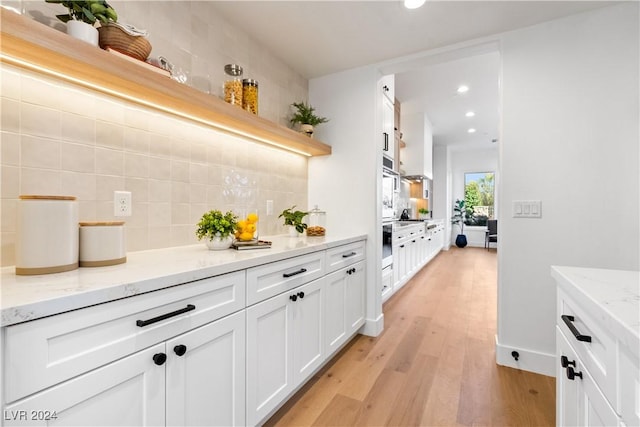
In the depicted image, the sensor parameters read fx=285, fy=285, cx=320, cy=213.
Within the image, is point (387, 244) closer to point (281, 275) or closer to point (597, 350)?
point (281, 275)

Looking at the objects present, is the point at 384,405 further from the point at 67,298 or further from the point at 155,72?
the point at 155,72

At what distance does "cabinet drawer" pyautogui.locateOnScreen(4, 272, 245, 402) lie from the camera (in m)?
0.64

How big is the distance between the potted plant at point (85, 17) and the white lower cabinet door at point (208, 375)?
46.9 inches

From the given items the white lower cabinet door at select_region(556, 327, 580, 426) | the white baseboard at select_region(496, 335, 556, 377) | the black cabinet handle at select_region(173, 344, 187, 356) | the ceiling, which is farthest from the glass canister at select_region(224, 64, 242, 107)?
the white baseboard at select_region(496, 335, 556, 377)

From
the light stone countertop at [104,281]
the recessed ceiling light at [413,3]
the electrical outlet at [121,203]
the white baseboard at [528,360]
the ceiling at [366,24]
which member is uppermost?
the ceiling at [366,24]

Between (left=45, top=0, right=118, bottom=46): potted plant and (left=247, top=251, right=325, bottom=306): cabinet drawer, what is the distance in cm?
112

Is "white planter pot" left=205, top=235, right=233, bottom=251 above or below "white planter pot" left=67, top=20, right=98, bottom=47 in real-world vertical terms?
below

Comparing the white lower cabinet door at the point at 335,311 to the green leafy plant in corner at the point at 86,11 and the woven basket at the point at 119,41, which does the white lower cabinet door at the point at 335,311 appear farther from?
the green leafy plant in corner at the point at 86,11

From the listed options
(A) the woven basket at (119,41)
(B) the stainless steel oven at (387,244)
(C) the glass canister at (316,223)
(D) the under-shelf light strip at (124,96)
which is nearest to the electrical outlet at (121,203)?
(D) the under-shelf light strip at (124,96)

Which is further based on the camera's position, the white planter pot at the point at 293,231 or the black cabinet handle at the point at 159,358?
the white planter pot at the point at 293,231

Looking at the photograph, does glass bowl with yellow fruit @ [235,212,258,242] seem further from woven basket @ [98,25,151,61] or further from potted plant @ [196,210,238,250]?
woven basket @ [98,25,151,61]

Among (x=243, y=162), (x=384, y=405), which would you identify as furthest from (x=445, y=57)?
(x=384, y=405)

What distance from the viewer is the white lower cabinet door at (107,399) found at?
2.18 feet

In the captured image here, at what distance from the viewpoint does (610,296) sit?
0.72 meters
